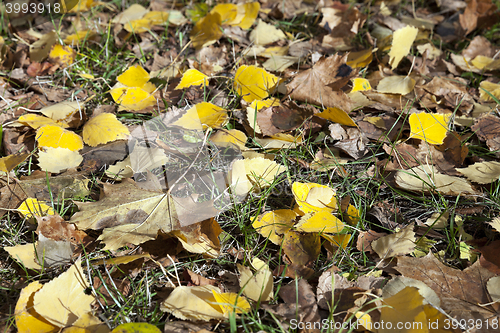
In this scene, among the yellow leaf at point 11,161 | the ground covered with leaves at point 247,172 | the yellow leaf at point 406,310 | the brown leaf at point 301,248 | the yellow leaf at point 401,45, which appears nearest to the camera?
the yellow leaf at point 406,310

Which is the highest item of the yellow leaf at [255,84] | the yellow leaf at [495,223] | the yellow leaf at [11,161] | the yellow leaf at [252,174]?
the yellow leaf at [255,84]

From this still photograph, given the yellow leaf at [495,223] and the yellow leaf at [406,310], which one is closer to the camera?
the yellow leaf at [406,310]

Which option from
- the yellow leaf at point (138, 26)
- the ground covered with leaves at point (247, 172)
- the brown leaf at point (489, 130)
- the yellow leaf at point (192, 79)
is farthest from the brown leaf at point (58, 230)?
the brown leaf at point (489, 130)

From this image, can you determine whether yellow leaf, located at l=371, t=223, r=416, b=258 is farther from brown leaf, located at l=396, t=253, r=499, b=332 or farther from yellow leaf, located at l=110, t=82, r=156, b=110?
yellow leaf, located at l=110, t=82, r=156, b=110

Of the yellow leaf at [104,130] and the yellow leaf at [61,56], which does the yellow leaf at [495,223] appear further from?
the yellow leaf at [61,56]

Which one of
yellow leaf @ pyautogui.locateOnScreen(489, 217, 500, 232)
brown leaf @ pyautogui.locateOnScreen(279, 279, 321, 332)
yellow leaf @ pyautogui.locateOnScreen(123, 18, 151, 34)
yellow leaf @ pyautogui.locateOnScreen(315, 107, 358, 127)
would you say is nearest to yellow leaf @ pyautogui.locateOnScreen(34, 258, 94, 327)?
brown leaf @ pyautogui.locateOnScreen(279, 279, 321, 332)

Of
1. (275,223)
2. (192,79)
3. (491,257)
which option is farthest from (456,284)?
(192,79)

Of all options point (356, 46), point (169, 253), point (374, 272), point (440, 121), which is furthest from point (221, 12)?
point (374, 272)
